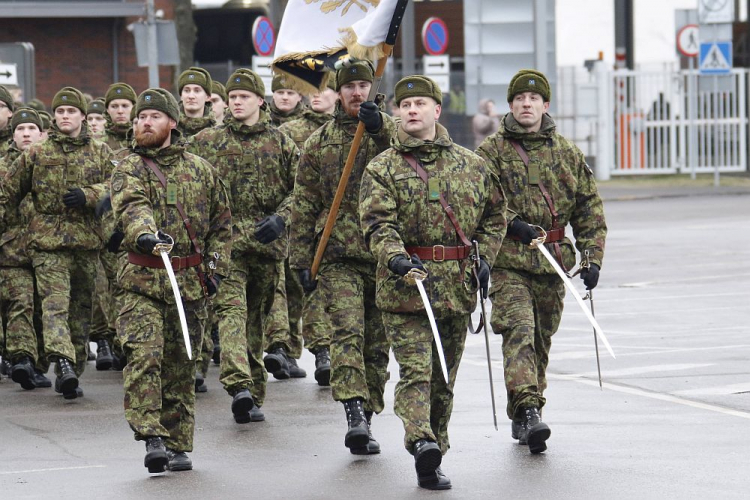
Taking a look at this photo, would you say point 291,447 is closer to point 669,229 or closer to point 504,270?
point 504,270

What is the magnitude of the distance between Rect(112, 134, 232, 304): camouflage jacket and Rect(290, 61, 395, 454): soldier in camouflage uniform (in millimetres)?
664

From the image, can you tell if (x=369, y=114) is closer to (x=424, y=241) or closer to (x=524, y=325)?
(x=424, y=241)

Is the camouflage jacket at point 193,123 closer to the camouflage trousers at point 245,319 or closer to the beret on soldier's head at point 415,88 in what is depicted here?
the camouflage trousers at point 245,319

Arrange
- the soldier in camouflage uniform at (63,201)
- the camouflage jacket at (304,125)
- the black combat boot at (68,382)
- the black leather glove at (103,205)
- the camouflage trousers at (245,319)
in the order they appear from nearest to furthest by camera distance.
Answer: the camouflage trousers at (245,319)
the black leather glove at (103,205)
the black combat boot at (68,382)
the soldier in camouflage uniform at (63,201)
the camouflage jacket at (304,125)

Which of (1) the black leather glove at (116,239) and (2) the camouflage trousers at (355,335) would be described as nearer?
(1) the black leather glove at (116,239)

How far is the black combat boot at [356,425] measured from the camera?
8.56 metres

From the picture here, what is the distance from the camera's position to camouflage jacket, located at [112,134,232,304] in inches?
324

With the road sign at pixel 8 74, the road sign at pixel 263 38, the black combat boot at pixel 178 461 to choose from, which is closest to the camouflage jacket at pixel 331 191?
the black combat boot at pixel 178 461

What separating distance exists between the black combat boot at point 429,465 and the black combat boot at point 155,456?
1.29 metres

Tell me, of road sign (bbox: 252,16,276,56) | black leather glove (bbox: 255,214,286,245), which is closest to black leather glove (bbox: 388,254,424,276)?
black leather glove (bbox: 255,214,286,245)

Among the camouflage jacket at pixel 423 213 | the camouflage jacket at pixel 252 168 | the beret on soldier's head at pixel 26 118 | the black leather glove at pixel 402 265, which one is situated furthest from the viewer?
the beret on soldier's head at pixel 26 118

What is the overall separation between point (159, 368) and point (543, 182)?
7.60 feet

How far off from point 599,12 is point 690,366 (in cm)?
2996

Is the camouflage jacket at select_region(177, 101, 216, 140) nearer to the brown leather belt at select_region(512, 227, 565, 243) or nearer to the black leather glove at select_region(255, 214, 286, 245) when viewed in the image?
the black leather glove at select_region(255, 214, 286, 245)
